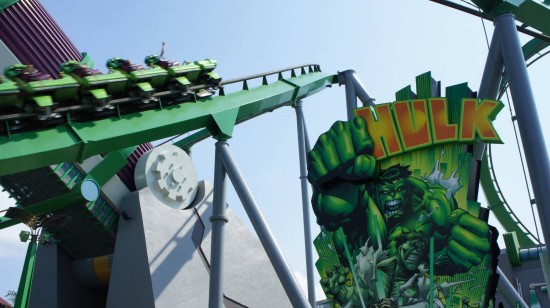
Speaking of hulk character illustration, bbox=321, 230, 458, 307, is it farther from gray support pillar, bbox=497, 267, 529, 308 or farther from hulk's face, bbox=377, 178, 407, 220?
gray support pillar, bbox=497, 267, 529, 308

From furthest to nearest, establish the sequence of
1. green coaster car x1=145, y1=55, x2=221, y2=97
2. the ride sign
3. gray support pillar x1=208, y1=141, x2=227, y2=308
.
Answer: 1. green coaster car x1=145, y1=55, x2=221, y2=97
2. gray support pillar x1=208, y1=141, x2=227, y2=308
3. the ride sign

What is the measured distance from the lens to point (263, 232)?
299 inches

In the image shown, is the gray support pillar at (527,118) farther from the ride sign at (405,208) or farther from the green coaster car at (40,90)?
the green coaster car at (40,90)

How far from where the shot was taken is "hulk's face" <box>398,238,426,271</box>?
646 cm

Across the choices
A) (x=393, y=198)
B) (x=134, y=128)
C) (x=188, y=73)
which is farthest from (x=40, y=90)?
(x=393, y=198)

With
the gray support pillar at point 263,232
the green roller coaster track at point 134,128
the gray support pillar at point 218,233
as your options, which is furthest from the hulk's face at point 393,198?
the green roller coaster track at point 134,128

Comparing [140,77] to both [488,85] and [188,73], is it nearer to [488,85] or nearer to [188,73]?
[188,73]

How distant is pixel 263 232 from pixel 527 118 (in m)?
3.34

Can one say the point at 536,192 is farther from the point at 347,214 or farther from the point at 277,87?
the point at 277,87

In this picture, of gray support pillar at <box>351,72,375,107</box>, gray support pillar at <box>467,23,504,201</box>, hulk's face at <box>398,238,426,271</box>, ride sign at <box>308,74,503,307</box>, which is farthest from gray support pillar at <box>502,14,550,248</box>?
gray support pillar at <box>351,72,375,107</box>

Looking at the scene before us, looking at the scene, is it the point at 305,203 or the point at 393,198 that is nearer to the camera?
the point at 393,198

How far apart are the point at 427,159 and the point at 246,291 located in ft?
21.5

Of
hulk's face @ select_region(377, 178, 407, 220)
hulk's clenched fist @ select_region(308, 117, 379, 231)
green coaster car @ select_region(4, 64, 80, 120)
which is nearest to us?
hulk's face @ select_region(377, 178, 407, 220)

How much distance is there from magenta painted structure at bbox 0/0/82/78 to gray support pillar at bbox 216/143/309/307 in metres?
3.31
